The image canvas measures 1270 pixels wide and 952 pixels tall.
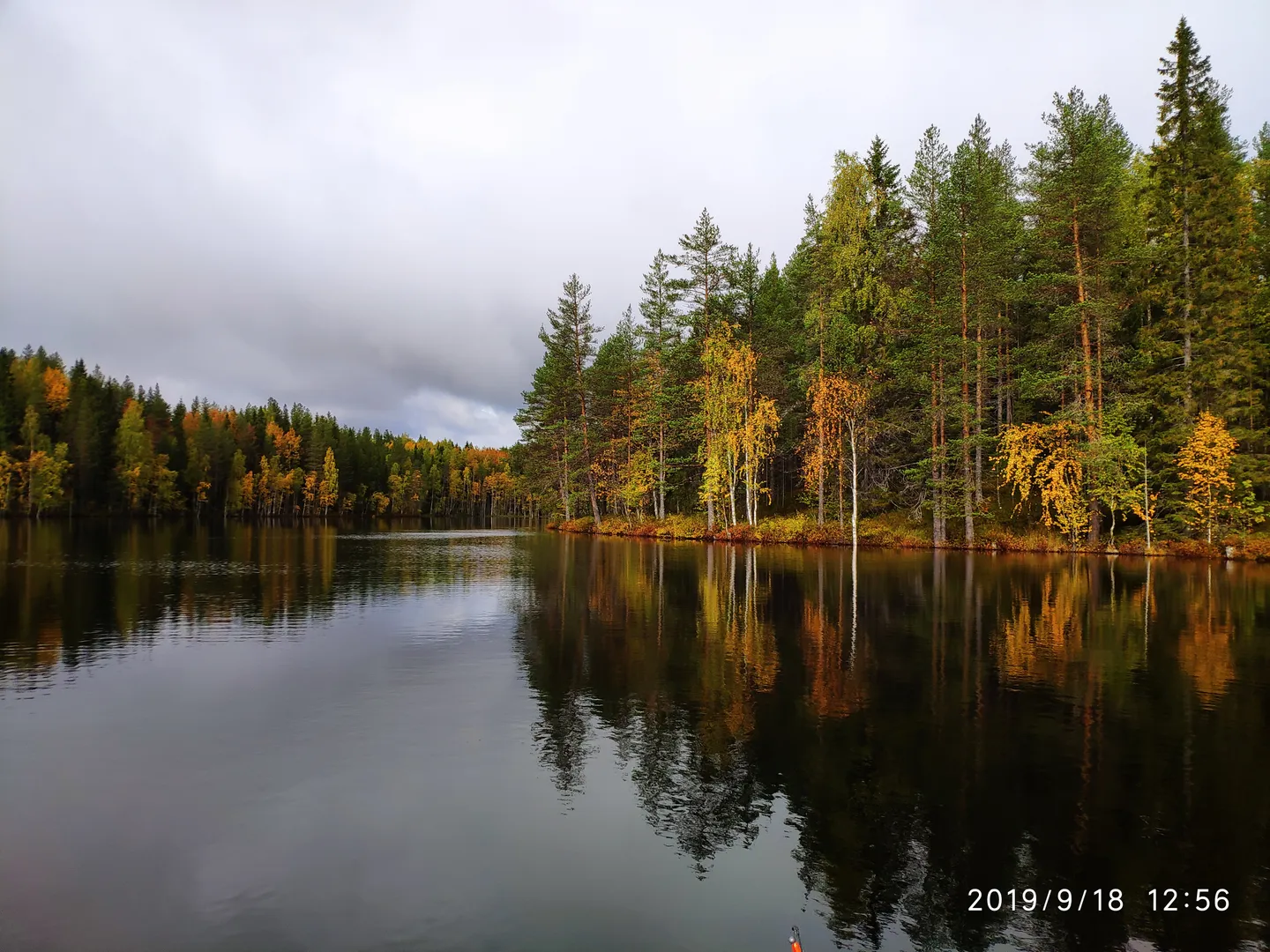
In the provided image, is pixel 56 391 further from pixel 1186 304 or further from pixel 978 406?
pixel 1186 304

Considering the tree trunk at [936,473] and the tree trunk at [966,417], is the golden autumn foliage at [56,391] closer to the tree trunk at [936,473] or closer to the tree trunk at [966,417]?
the tree trunk at [936,473]

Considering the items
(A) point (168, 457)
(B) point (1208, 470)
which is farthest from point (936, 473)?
(A) point (168, 457)

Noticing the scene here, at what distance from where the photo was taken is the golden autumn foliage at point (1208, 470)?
119 ft

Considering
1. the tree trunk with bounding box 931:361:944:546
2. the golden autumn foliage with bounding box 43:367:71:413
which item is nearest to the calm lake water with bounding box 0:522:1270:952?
the tree trunk with bounding box 931:361:944:546

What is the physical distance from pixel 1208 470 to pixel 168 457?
133160 millimetres

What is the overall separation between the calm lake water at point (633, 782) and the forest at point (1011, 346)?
2304 cm

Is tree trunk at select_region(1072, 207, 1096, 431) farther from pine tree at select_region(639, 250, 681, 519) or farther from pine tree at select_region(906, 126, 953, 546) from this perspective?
pine tree at select_region(639, 250, 681, 519)

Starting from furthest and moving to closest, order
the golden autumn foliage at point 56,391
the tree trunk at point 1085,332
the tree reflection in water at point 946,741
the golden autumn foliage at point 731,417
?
the golden autumn foliage at point 56,391 < the golden autumn foliage at point 731,417 < the tree trunk at point 1085,332 < the tree reflection in water at point 946,741

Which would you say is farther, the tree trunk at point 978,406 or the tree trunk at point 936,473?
the tree trunk at point 936,473

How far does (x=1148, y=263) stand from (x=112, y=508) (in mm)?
137192

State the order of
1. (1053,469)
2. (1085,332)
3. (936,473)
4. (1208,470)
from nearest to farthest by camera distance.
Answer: (1208,470), (1085,332), (1053,469), (936,473)
